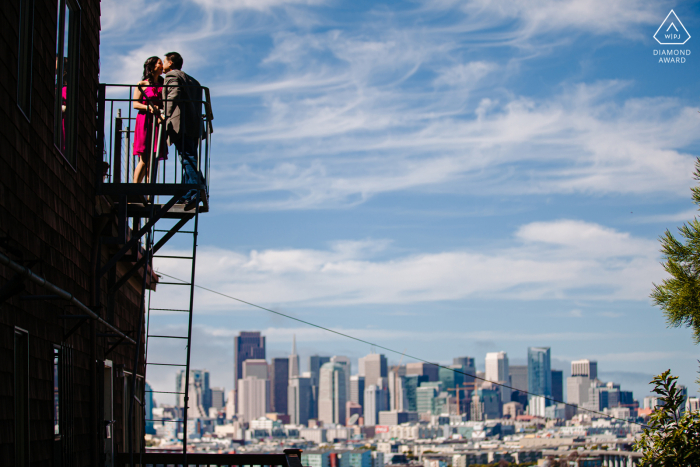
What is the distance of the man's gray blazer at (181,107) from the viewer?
7722mm

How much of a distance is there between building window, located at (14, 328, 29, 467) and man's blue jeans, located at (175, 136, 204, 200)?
2735 millimetres

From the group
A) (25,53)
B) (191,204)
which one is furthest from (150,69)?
(25,53)

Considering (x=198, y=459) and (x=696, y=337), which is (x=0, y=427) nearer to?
(x=198, y=459)

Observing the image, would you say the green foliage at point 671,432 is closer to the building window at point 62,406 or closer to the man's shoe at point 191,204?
the man's shoe at point 191,204

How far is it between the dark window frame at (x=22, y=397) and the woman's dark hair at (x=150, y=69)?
12.1 feet

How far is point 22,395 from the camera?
535 cm

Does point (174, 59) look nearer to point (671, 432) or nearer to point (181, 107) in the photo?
point (181, 107)

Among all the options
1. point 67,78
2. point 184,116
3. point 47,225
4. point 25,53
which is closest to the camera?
point 25,53

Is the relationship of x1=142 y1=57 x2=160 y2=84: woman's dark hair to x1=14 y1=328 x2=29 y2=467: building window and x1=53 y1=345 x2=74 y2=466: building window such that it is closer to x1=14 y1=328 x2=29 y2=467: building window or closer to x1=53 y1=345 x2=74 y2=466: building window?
x1=53 y1=345 x2=74 y2=466: building window

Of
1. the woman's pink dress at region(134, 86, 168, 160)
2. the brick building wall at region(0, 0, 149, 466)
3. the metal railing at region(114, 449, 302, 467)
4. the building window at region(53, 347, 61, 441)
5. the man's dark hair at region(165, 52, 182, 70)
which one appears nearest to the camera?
the brick building wall at region(0, 0, 149, 466)

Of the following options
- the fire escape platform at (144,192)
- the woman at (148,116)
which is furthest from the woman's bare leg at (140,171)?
the fire escape platform at (144,192)

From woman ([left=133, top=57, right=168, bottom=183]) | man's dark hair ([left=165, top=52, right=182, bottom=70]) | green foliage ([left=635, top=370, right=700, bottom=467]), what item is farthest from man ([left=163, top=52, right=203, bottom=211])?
green foliage ([left=635, top=370, right=700, bottom=467])

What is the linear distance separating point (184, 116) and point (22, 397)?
3.33m

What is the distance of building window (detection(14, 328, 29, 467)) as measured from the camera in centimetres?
530
